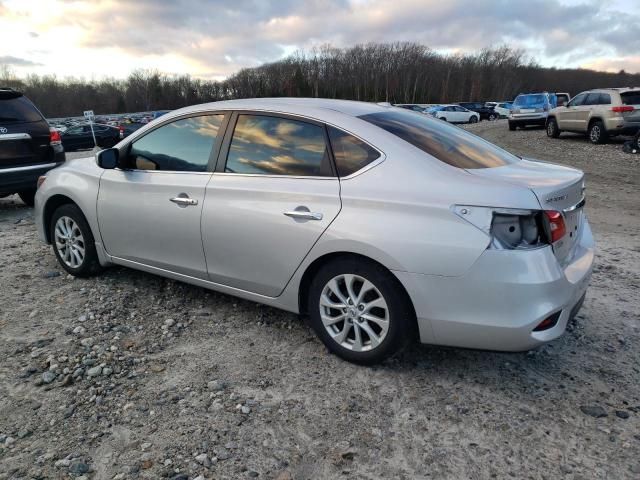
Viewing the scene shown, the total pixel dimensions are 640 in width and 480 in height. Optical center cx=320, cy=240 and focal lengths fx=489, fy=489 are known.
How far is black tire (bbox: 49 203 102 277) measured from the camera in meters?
4.29

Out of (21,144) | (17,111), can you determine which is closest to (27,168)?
(21,144)

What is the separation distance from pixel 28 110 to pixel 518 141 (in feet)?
51.4

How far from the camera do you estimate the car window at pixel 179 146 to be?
3535 mm

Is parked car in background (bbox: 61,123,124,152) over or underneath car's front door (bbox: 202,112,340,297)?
underneath

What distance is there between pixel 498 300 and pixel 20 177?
7.02 m

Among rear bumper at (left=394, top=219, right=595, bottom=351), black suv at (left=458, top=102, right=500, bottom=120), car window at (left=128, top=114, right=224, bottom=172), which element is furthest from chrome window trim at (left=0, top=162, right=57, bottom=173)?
black suv at (left=458, top=102, right=500, bottom=120)

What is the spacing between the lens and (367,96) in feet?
308

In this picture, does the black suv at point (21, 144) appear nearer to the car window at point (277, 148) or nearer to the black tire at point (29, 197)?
the black tire at point (29, 197)

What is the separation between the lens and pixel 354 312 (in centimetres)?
291

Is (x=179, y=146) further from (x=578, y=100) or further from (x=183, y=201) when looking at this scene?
(x=578, y=100)

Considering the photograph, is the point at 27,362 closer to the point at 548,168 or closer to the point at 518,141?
the point at 548,168

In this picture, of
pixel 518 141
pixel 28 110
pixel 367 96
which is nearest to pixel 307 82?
pixel 367 96

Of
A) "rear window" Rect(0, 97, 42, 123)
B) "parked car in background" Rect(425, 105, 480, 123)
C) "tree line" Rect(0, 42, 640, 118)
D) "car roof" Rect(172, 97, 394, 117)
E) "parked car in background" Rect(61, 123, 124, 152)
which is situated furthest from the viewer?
"tree line" Rect(0, 42, 640, 118)

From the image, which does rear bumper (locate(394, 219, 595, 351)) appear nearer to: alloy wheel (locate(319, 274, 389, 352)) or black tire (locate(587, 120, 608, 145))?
alloy wheel (locate(319, 274, 389, 352))
